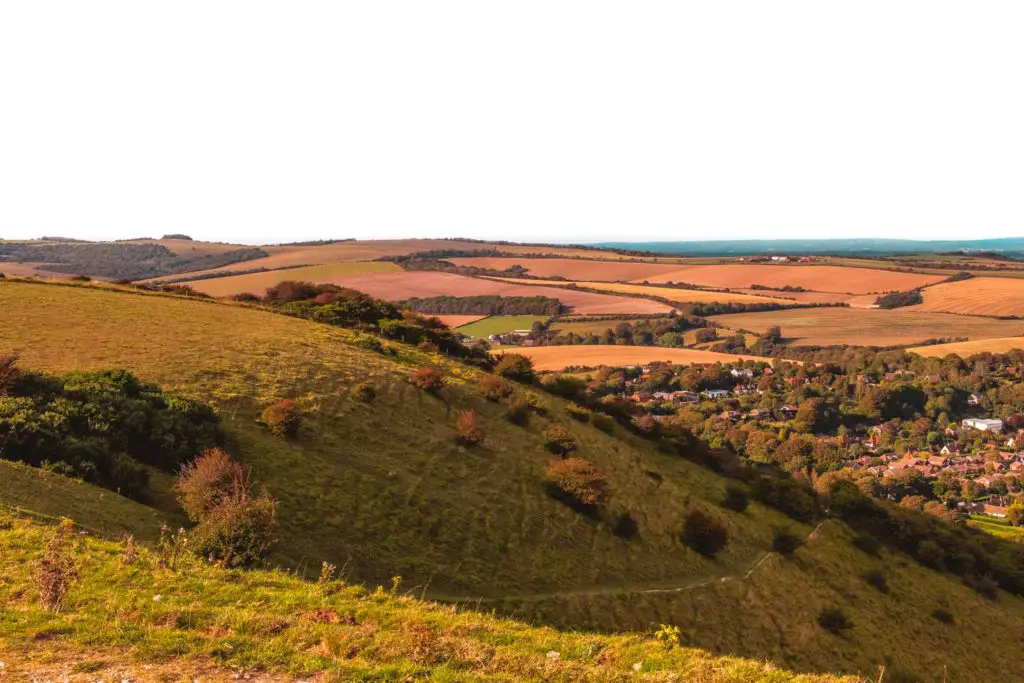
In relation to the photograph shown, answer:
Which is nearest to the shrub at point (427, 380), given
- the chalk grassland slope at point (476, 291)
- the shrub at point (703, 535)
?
the shrub at point (703, 535)

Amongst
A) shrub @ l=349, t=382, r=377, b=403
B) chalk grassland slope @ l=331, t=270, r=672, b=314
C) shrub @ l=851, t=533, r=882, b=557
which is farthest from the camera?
chalk grassland slope @ l=331, t=270, r=672, b=314

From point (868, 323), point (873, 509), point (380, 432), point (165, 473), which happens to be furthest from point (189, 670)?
point (868, 323)

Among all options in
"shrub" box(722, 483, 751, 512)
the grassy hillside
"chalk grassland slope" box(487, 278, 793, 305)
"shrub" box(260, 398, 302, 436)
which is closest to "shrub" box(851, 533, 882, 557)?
the grassy hillside

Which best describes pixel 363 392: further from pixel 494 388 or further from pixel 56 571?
pixel 56 571

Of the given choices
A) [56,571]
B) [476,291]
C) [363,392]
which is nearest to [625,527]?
[363,392]

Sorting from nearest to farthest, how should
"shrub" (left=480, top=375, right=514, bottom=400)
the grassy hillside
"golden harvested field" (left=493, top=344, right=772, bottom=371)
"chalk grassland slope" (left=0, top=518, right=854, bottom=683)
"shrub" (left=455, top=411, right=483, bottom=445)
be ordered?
"chalk grassland slope" (left=0, top=518, right=854, bottom=683)
the grassy hillside
"shrub" (left=455, top=411, right=483, bottom=445)
"shrub" (left=480, top=375, right=514, bottom=400)
"golden harvested field" (left=493, top=344, right=772, bottom=371)

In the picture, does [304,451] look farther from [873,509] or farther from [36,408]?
[873,509]

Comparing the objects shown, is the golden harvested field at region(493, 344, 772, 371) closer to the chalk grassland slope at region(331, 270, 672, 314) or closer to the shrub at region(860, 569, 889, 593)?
the chalk grassland slope at region(331, 270, 672, 314)
